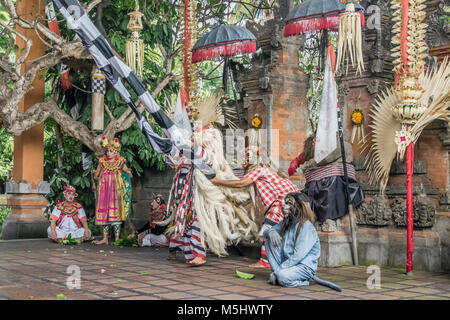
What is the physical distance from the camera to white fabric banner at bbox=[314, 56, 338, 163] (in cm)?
654

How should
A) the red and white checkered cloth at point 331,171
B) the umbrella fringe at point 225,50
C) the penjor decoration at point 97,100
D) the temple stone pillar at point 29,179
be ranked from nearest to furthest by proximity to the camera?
the red and white checkered cloth at point 331,171
the umbrella fringe at point 225,50
the penjor decoration at point 97,100
the temple stone pillar at point 29,179

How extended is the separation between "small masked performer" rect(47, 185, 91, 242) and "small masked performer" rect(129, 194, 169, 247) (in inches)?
44.7

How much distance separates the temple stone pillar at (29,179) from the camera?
33.5 ft

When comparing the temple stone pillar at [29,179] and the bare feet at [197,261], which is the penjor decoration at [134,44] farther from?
the bare feet at [197,261]

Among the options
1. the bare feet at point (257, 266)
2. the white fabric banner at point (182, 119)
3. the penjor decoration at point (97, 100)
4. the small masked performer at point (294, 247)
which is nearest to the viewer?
the small masked performer at point (294, 247)

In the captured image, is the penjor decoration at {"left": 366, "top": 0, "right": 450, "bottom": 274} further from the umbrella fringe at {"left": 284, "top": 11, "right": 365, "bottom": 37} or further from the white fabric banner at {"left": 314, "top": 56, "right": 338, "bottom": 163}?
the umbrella fringe at {"left": 284, "top": 11, "right": 365, "bottom": 37}

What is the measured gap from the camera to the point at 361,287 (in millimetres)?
5184

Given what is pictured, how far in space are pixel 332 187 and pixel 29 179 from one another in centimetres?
624

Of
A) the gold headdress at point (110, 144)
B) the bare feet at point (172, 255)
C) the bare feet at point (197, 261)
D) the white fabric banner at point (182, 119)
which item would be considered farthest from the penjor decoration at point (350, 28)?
the gold headdress at point (110, 144)

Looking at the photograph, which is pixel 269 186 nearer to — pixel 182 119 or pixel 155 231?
pixel 182 119

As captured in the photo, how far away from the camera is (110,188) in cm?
944

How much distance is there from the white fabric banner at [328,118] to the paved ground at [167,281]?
1.47 meters

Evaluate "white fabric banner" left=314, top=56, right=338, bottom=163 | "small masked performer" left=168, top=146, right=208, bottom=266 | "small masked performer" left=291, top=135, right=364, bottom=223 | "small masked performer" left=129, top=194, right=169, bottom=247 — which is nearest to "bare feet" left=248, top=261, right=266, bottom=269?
"small masked performer" left=168, top=146, right=208, bottom=266

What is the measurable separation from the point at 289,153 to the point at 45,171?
5.27 m
